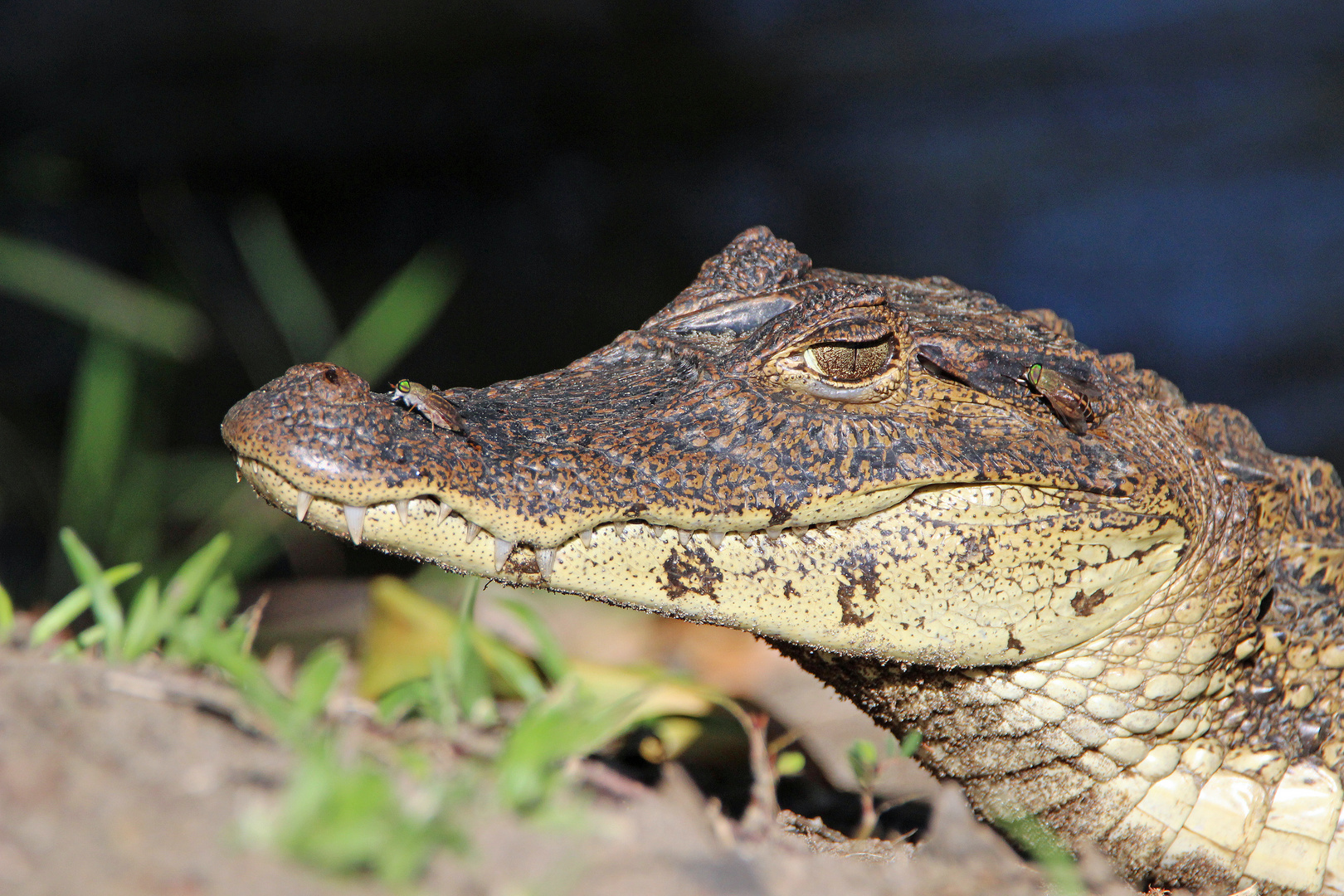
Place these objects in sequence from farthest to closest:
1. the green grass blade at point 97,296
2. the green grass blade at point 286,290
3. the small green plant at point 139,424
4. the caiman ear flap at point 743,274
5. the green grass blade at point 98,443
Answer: the green grass blade at point 286,290 → the green grass blade at point 97,296 → the small green plant at point 139,424 → the green grass blade at point 98,443 → the caiman ear flap at point 743,274

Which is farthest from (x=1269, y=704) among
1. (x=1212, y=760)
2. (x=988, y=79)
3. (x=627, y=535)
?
(x=988, y=79)

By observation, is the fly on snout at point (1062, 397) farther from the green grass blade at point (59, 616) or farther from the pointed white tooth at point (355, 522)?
the green grass blade at point (59, 616)

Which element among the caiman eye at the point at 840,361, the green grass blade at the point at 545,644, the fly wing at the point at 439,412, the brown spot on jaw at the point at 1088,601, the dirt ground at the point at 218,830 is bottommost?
the dirt ground at the point at 218,830

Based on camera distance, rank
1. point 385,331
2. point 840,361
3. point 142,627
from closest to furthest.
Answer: point 142,627
point 840,361
point 385,331

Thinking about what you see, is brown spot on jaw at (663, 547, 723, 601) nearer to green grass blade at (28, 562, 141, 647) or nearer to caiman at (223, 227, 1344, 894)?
caiman at (223, 227, 1344, 894)

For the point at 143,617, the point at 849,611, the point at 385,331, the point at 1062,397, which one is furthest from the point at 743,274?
the point at 385,331

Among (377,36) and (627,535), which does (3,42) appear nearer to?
(377,36)

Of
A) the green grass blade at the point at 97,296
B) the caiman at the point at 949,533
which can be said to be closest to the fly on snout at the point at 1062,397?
the caiman at the point at 949,533

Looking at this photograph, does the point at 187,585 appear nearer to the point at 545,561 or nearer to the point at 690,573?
the point at 545,561

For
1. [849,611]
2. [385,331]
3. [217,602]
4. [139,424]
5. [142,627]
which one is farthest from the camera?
[139,424]
